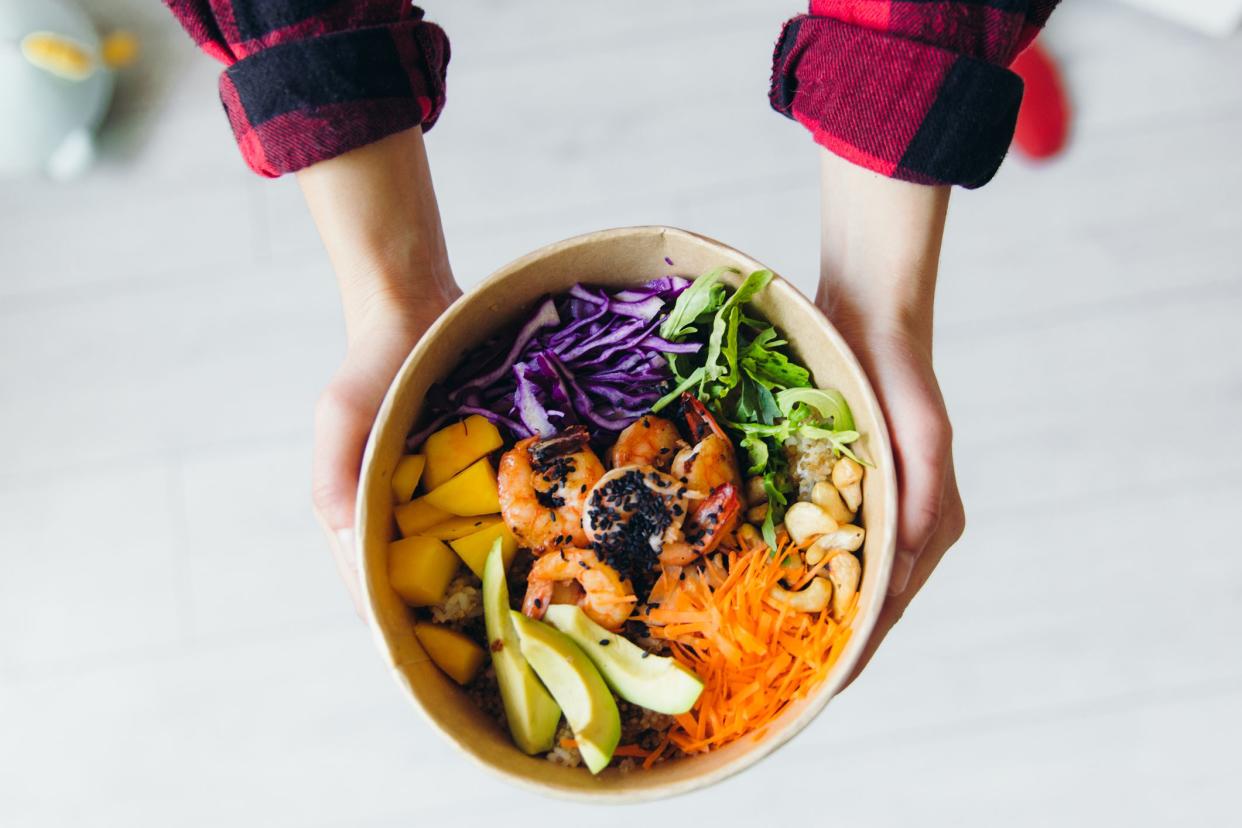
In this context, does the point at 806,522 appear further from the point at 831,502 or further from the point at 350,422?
the point at 350,422

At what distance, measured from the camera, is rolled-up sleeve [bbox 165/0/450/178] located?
1157mm

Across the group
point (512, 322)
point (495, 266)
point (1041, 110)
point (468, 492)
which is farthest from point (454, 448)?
point (1041, 110)

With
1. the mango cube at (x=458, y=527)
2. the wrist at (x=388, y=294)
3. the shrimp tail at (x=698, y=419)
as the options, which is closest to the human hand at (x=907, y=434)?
the shrimp tail at (x=698, y=419)

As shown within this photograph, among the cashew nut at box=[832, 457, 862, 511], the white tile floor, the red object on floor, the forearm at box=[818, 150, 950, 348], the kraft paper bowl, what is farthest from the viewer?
the red object on floor

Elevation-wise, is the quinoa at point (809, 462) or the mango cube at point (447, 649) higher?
the quinoa at point (809, 462)

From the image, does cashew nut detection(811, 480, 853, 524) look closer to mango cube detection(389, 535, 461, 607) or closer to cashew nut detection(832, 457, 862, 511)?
cashew nut detection(832, 457, 862, 511)

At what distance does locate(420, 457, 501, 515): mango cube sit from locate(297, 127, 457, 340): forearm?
0.95 ft

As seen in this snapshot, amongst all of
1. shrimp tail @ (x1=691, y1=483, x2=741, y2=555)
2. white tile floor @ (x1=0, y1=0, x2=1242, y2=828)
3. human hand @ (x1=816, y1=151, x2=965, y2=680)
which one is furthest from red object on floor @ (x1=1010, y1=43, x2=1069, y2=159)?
shrimp tail @ (x1=691, y1=483, x2=741, y2=555)

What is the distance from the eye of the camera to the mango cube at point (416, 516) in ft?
3.98

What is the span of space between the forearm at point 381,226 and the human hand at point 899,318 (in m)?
0.58

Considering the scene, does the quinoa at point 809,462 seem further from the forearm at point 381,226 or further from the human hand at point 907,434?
the forearm at point 381,226

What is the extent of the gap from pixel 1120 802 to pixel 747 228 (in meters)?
1.50

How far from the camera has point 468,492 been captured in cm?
123

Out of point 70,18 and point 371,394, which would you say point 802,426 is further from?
point 70,18
